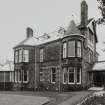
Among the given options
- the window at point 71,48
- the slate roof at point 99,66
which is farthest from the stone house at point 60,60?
the slate roof at point 99,66

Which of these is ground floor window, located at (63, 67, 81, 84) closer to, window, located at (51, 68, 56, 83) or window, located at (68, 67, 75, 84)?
window, located at (68, 67, 75, 84)

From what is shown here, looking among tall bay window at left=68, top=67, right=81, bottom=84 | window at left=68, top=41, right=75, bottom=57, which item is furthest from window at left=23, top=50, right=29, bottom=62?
tall bay window at left=68, top=67, right=81, bottom=84

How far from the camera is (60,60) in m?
28.5

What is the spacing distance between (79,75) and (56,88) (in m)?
4.72

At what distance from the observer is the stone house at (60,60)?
26.4 metres

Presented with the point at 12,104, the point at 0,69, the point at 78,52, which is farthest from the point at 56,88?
the point at 0,69

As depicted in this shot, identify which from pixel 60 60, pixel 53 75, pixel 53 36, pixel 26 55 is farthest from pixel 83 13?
pixel 26 55

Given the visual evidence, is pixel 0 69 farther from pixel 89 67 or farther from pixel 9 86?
A: pixel 89 67

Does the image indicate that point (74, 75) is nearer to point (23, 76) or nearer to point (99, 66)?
point (99, 66)

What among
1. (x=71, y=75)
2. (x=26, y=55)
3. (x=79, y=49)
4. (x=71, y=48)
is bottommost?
(x=71, y=75)

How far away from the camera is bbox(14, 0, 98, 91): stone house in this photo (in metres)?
26.4

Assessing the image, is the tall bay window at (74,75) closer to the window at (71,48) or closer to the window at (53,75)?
the window at (71,48)

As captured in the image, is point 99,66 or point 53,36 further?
point 53,36

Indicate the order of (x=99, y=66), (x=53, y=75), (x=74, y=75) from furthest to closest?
(x=53, y=75)
(x=99, y=66)
(x=74, y=75)
